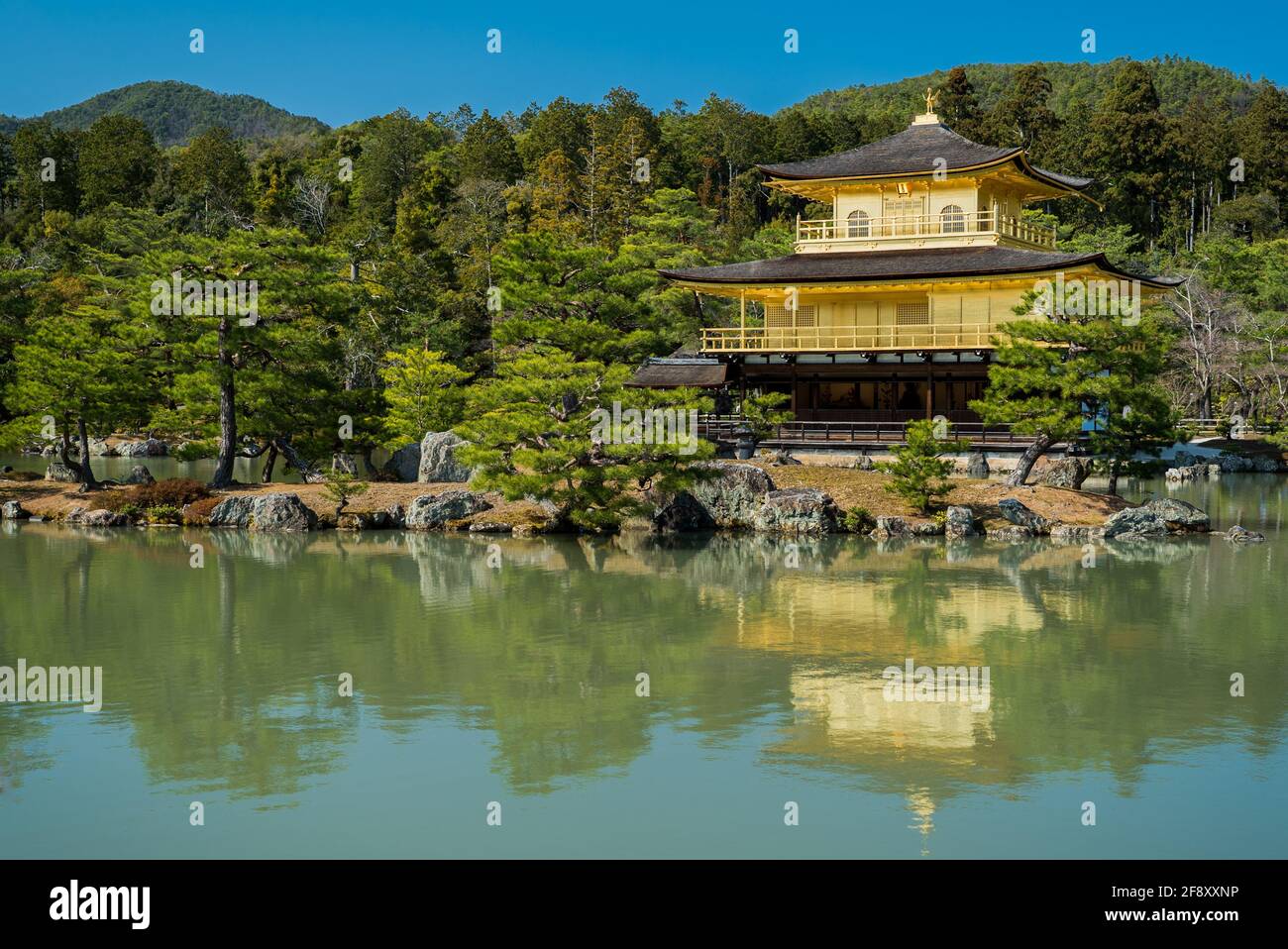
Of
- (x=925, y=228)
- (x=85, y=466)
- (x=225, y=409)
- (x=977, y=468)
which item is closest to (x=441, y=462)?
(x=225, y=409)

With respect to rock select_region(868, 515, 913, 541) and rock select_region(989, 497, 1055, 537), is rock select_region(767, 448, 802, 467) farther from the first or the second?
rock select_region(989, 497, 1055, 537)

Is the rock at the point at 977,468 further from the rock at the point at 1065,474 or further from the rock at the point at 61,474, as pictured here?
the rock at the point at 61,474

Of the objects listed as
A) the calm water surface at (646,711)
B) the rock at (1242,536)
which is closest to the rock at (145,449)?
the calm water surface at (646,711)

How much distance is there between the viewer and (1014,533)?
82.1 feet

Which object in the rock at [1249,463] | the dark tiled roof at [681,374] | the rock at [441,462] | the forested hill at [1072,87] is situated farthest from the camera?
the forested hill at [1072,87]

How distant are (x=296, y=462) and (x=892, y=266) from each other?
641 inches

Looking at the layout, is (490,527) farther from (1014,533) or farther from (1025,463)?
(1025,463)

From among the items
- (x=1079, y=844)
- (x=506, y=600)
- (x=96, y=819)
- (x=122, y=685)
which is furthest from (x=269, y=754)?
(x=506, y=600)

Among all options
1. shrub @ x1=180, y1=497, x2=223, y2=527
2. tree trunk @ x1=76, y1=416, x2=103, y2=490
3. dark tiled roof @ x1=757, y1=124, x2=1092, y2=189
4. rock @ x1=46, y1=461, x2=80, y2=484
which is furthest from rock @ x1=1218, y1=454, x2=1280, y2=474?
rock @ x1=46, y1=461, x2=80, y2=484

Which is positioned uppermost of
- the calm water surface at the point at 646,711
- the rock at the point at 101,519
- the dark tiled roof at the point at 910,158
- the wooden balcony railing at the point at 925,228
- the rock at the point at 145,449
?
the dark tiled roof at the point at 910,158

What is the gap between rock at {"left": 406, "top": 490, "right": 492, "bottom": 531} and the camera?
1045 inches

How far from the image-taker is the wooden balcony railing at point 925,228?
1414 inches

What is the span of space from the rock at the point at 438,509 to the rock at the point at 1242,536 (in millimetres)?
14688

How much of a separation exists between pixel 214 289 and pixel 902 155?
65.0ft
